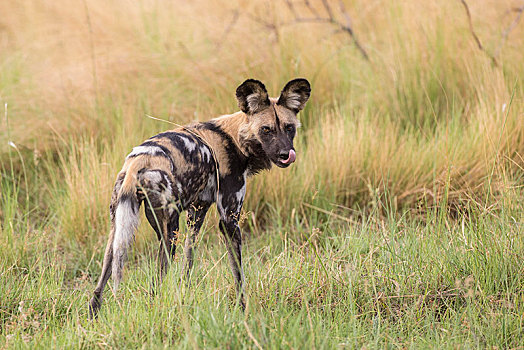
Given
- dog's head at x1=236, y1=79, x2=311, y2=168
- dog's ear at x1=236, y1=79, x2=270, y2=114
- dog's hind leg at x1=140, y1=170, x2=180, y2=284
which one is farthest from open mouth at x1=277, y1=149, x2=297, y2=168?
dog's hind leg at x1=140, y1=170, x2=180, y2=284

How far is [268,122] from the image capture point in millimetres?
Result: 3590

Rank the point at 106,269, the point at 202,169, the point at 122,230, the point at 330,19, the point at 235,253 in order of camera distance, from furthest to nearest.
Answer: the point at 330,19 < the point at 235,253 < the point at 202,169 < the point at 106,269 < the point at 122,230

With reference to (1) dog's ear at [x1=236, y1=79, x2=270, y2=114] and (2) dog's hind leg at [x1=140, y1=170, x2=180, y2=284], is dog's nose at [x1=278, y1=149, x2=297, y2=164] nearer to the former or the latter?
(1) dog's ear at [x1=236, y1=79, x2=270, y2=114]

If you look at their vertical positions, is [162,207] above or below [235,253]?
above

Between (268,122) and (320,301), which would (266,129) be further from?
(320,301)

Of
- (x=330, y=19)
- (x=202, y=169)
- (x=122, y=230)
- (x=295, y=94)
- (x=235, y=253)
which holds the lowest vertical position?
(x=235, y=253)

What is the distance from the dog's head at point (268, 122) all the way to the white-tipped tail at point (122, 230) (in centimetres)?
97

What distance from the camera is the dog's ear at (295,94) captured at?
370 centimetres

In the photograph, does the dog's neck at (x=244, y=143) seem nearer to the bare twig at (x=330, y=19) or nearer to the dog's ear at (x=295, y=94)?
the dog's ear at (x=295, y=94)

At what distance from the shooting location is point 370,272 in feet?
11.5

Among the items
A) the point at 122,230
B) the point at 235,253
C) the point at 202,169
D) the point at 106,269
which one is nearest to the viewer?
the point at 122,230

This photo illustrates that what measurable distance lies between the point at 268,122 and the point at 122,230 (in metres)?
1.17

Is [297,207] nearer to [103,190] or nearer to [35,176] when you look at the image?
[103,190]

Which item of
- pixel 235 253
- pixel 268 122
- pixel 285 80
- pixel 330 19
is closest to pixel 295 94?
pixel 268 122
